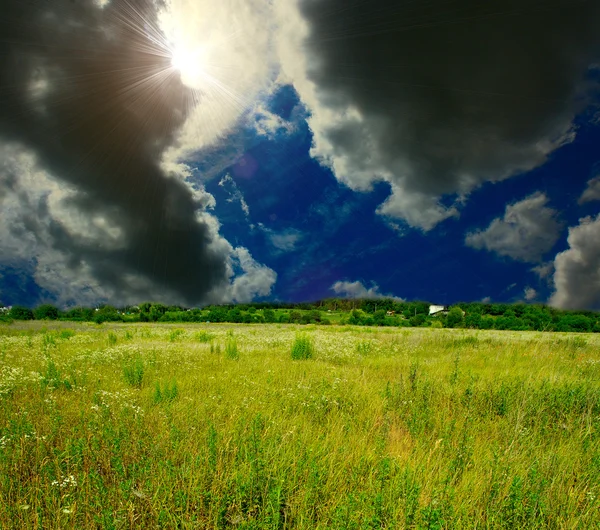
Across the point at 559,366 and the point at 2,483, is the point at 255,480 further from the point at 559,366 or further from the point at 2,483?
the point at 559,366

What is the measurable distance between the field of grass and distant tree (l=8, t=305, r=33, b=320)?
81820 millimetres

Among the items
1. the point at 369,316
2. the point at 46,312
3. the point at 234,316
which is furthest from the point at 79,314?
the point at 369,316

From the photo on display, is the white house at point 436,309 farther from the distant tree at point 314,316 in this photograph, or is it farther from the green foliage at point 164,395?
the green foliage at point 164,395

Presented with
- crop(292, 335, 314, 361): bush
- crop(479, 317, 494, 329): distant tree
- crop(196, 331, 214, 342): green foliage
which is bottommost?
crop(292, 335, 314, 361): bush

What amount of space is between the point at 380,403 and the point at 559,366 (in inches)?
289

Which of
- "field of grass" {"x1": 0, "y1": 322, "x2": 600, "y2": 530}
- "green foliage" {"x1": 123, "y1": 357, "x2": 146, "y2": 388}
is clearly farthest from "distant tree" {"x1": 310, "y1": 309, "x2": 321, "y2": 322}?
"field of grass" {"x1": 0, "y1": 322, "x2": 600, "y2": 530}

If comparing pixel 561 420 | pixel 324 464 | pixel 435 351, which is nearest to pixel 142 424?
pixel 324 464

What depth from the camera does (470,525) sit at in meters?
2.48

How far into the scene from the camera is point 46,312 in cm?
7950

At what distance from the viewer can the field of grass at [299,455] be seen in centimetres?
257

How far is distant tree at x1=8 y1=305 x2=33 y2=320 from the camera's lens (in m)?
66.9

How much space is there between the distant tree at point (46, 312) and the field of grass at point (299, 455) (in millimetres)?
90371

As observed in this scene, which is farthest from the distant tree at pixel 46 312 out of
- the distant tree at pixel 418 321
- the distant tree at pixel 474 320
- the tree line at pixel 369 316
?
the distant tree at pixel 474 320

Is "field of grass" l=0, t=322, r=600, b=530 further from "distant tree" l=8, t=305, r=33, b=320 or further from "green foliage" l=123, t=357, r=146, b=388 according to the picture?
"distant tree" l=8, t=305, r=33, b=320
